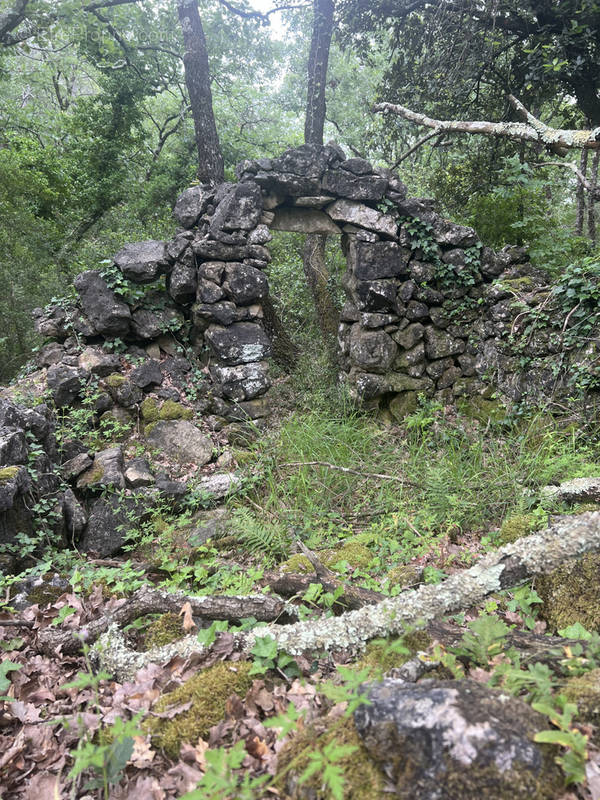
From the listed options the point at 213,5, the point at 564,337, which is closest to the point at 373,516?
the point at 564,337

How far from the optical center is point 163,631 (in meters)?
2.03

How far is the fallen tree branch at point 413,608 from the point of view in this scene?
1.82m

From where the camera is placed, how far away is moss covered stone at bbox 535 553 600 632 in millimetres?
1854

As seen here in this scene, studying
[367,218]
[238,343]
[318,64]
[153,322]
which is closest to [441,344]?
[367,218]

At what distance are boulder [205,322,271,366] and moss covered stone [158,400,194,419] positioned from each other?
878 mm

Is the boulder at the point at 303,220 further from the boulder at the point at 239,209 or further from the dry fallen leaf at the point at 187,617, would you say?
the dry fallen leaf at the point at 187,617

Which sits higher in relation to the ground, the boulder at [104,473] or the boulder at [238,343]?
the boulder at [238,343]

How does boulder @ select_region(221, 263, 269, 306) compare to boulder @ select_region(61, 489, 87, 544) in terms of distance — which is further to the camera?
boulder @ select_region(221, 263, 269, 306)

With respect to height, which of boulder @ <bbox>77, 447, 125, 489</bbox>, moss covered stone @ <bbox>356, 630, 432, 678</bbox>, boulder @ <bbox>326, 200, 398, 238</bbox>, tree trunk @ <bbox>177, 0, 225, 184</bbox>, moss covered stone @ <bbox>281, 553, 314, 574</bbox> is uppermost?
tree trunk @ <bbox>177, 0, 225, 184</bbox>

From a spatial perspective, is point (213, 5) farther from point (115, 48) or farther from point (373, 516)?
point (373, 516)

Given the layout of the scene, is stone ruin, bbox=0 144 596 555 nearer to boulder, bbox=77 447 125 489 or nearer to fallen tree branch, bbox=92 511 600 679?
boulder, bbox=77 447 125 489

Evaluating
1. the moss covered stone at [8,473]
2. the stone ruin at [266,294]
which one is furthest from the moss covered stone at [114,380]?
the moss covered stone at [8,473]

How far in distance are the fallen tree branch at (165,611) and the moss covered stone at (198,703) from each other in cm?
27

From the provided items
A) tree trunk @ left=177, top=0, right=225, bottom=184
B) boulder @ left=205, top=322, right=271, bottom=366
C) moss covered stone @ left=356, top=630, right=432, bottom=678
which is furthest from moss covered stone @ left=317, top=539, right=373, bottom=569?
tree trunk @ left=177, top=0, right=225, bottom=184
